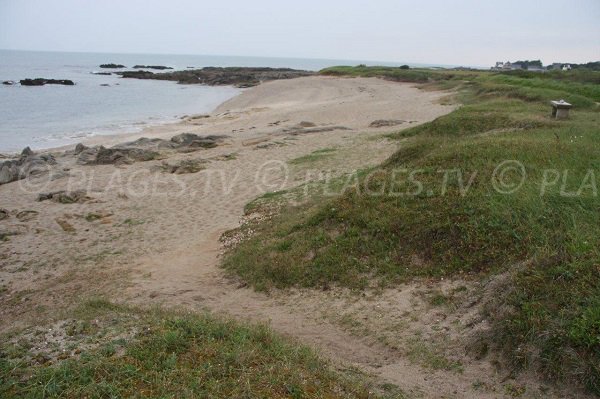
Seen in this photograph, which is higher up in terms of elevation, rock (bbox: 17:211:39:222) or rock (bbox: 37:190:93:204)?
rock (bbox: 37:190:93:204)

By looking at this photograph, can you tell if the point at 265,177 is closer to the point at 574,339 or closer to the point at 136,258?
the point at 136,258

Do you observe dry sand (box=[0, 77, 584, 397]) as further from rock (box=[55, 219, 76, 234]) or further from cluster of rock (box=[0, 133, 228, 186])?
cluster of rock (box=[0, 133, 228, 186])

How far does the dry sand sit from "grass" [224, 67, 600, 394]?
447mm

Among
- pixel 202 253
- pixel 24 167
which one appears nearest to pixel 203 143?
pixel 24 167

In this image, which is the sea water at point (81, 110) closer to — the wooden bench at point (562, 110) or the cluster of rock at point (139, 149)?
the cluster of rock at point (139, 149)

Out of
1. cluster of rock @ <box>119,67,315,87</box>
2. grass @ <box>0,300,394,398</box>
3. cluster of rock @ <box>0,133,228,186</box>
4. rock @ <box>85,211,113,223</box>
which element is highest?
cluster of rock @ <box>119,67,315,87</box>

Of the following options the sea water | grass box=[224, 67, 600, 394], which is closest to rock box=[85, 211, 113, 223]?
grass box=[224, 67, 600, 394]

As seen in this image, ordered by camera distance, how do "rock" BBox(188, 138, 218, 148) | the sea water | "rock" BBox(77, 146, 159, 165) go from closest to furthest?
"rock" BBox(77, 146, 159, 165) < "rock" BBox(188, 138, 218, 148) < the sea water

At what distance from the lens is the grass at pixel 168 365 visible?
3445mm

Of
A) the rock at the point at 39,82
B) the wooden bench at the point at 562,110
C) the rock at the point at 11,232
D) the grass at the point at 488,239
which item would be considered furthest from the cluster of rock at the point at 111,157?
the rock at the point at 39,82

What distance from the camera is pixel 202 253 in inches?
332

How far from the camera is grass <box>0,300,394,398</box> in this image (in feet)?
11.3

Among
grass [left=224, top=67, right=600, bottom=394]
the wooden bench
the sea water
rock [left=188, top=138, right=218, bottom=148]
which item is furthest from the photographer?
the sea water

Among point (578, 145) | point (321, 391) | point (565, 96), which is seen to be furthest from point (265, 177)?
point (565, 96)
